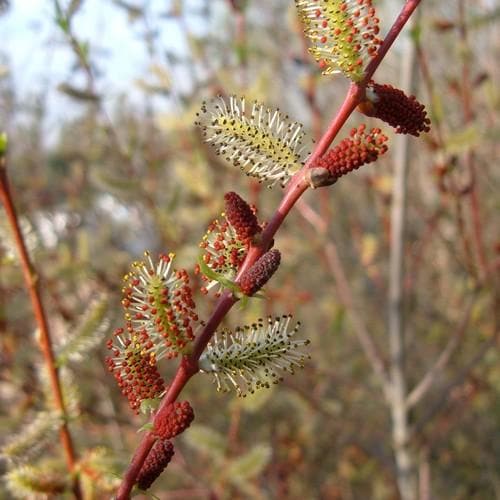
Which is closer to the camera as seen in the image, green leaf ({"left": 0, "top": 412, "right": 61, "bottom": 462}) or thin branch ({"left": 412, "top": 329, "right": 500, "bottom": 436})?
green leaf ({"left": 0, "top": 412, "right": 61, "bottom": 462})

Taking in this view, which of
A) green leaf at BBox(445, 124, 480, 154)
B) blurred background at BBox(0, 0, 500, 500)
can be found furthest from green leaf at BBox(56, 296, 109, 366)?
green leaf at BBox(445, 124, 480, 154)

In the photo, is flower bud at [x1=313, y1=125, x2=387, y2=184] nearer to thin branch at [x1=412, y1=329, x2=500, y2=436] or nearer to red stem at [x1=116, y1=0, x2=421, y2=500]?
red stem at [x1=116, y1=0, x2=421, y2=500]

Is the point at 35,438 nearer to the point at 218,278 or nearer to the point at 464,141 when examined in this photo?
the point at 218,278

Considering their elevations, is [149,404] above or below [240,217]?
below

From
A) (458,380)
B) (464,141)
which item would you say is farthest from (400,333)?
(464,141)

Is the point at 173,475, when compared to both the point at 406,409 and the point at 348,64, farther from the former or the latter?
the point at 348,64

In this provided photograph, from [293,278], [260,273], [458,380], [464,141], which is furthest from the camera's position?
[293,278]

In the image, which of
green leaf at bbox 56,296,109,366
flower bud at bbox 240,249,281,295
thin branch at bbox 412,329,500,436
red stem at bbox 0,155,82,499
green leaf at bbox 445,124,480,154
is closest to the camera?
flower bud at bbox 240,249,281,295
